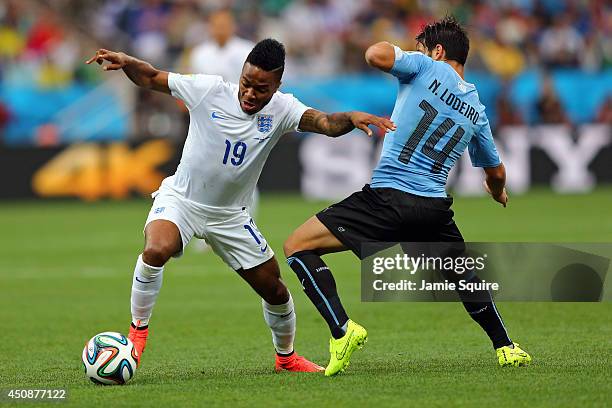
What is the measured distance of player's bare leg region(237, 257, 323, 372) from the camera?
7711 mm

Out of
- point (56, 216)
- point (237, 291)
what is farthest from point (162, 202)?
point (56, 216)

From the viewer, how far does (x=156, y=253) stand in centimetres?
730

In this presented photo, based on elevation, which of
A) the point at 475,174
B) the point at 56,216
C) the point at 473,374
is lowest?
the point at 56,216

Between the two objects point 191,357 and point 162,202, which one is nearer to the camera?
point 162,202

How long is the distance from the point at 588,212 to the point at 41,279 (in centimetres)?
926

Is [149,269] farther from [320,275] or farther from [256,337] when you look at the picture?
[256,337]

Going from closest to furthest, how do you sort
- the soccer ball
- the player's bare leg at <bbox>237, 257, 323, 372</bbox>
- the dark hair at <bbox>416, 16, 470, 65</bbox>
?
1. the soccer ball
2. the dark hair at <bbox>416, 16, 470, 65</bbox>
3. the player's bare leg at <bbox>237, 257, 323, 372</bbox>

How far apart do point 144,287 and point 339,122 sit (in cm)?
162

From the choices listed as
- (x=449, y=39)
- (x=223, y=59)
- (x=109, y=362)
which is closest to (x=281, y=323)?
(x=109, y=362)

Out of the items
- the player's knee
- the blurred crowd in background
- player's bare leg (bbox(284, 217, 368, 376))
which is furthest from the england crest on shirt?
the blurred crowd in background

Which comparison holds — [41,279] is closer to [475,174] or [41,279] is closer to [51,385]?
[51,385]

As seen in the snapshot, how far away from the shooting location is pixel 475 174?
2231 cm

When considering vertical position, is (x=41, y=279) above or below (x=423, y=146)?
below

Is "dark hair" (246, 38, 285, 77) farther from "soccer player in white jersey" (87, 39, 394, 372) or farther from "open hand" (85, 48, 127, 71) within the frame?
"open hand" (85, 48, 127, 71)
